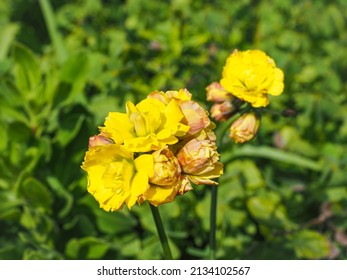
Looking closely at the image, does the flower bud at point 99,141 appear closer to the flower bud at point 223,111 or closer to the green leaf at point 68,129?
the flower bud at point 223,111

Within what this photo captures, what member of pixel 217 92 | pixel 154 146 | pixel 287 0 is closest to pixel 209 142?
pixel 154 146

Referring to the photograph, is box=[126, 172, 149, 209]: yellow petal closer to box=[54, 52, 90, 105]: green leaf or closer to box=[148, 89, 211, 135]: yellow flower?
box=[148, 89, 211, 135]: yellow flower

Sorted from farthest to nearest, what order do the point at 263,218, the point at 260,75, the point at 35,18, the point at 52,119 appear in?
the point at 35,18
the point at 52,119
the point at 263,218
the point at 260,75

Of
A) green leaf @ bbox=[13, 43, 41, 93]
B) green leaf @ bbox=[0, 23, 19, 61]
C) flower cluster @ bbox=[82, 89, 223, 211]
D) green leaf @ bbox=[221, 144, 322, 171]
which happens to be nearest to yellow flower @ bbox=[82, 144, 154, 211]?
flower cluster @ bbox=[82, 89, 223, 211]

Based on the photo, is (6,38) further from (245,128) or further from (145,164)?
(145,164)

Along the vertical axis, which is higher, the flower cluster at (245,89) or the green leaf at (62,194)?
the green leaf at (62,194)

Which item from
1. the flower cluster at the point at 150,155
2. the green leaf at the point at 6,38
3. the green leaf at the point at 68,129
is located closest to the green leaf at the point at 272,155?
the green leaf at the point at 68,129

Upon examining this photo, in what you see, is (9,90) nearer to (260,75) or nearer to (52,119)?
(52,119)
